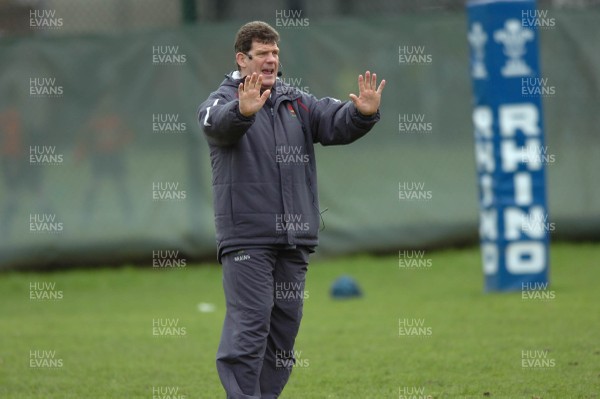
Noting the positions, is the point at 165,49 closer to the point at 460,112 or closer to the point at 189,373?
the point at 460,112

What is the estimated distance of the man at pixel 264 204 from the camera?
17.1 feet

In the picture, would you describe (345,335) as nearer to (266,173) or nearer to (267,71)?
(266,173)

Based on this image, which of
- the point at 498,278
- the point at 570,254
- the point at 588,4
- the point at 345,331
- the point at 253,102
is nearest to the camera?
the point at 253,102

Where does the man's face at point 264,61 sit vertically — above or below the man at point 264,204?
above

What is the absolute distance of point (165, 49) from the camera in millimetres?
12477

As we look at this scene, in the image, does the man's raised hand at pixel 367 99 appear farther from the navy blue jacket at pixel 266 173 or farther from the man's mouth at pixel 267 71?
the man's mouth at pixel 267 71

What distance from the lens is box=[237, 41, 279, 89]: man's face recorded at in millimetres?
5410

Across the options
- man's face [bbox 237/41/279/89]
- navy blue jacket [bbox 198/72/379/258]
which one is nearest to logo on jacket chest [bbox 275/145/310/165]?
navy blue jacket [bbox 198/72/379/258]

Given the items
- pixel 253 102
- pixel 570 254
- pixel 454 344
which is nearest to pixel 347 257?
pixel 570 254

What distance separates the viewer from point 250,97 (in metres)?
5.02

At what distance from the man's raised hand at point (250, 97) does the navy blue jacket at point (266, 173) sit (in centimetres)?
15

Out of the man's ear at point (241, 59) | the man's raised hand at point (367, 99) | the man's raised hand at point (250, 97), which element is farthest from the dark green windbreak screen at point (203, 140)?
the man's raised hand at point (250, 97)

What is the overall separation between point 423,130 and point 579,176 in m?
1.87

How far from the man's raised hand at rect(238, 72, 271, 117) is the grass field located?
6.56ft
